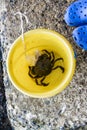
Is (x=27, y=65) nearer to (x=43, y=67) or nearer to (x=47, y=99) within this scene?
(x=43, y=67)

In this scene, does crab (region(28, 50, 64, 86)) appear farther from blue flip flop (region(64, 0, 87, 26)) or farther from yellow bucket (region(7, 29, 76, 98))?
blue flip flop (region(64, 0, 87, 26))

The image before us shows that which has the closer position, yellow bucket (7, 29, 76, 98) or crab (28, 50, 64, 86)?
yellow bucket (7, 29, 76, 98)

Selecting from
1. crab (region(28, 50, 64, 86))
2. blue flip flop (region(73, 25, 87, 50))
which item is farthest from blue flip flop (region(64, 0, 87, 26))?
crab (region(28, 50, 64, 86))

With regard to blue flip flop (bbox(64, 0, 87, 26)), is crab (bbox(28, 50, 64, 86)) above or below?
below

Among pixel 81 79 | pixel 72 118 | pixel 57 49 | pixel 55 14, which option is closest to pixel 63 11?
pixel 55 14

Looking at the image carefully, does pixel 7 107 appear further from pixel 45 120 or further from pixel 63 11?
pixel 63 11

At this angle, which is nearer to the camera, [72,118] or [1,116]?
[72,118]

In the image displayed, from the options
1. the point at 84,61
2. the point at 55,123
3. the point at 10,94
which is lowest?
the point at 55,123
